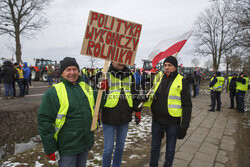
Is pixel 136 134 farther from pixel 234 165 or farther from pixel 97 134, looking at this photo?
pixel 234 165

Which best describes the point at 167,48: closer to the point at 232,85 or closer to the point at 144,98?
the point at 144,98

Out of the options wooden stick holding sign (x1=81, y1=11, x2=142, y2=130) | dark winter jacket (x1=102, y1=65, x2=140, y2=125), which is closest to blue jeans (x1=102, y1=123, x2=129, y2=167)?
dark winter jacket (x1=102, y1=65, x2=140, y2=125)

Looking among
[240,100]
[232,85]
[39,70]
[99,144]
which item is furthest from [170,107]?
[39,70]

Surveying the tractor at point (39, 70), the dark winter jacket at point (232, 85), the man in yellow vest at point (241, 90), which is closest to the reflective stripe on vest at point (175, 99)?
the man in yellow vest at point (241, 90)

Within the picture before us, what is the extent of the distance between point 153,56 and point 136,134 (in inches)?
99.6

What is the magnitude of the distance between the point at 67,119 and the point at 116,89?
879 mm

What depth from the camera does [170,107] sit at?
2.55m

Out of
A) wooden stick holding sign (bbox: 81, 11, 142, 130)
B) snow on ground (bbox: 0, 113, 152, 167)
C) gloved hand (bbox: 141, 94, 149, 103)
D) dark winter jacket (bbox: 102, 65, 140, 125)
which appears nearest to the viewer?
wooden stick holding sign (bbox: 81, 11, 142, 130)

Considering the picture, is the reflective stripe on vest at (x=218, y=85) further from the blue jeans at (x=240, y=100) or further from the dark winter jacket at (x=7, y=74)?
the dark winter jacket at (x=7, y=74)

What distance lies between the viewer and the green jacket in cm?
177

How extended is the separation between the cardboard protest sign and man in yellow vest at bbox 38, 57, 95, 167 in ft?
1.33

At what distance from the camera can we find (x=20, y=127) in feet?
16.6

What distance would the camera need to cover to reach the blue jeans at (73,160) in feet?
6.25

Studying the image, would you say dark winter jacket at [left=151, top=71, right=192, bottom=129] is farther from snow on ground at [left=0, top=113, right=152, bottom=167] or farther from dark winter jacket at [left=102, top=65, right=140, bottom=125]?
snow on ground at [left=0, top=113, right=152, bottom=167]
